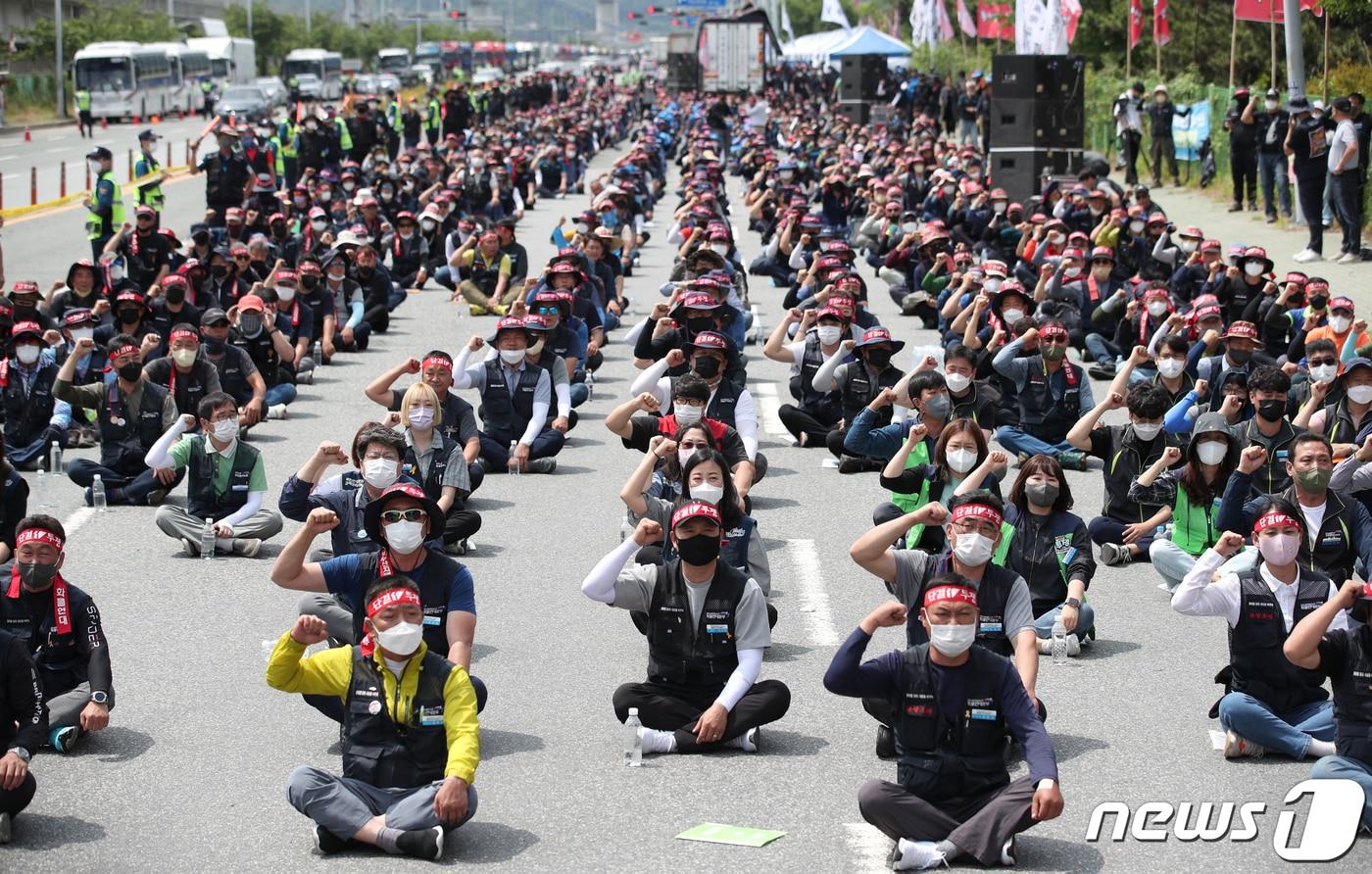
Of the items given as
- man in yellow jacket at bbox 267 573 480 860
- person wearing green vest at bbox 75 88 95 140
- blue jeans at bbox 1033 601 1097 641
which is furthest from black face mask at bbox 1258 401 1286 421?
person wearing green vest at bbox 75 88 95 140

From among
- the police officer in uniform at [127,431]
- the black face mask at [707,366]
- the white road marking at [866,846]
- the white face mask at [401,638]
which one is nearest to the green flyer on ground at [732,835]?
the white road marking at [866,846]

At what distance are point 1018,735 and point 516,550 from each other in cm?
707

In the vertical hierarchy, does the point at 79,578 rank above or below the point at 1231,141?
below

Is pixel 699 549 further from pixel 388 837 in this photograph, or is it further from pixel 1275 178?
pixel 1275 178

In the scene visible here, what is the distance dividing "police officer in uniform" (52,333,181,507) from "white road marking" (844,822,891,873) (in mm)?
8971

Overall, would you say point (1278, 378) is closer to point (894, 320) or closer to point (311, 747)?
point (311, 747)

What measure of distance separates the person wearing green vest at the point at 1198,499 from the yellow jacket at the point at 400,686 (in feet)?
19.8

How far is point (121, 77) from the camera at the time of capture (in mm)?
77750

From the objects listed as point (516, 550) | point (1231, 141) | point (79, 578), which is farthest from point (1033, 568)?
point (1231, 141)

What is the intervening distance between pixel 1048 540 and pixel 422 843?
446 cm

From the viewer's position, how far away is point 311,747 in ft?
33.9

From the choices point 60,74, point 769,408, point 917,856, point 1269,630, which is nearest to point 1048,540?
point 1269,630

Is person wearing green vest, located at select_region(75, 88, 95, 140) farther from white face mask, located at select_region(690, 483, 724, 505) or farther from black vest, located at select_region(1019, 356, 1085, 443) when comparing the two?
white face mask, located at select_region(690, 483, 724, 505)

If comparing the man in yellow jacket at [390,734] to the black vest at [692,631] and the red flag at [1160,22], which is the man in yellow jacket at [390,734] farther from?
the red flag at [1160,22]
